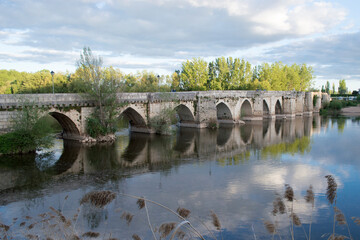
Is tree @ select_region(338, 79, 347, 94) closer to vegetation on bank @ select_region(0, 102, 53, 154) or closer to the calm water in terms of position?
the calm water

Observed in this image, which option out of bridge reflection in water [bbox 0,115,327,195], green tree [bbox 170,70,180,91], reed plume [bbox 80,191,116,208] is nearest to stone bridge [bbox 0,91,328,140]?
bridge reflection in water [bbox 0,115,327,195]

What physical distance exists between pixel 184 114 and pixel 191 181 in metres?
20.6

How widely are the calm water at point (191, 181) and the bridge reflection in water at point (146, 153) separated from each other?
6 centimetres

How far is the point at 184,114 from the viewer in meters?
35.2

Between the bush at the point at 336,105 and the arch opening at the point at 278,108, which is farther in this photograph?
the bush at the point at 336,105

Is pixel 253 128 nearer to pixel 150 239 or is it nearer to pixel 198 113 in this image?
pixel 198 113

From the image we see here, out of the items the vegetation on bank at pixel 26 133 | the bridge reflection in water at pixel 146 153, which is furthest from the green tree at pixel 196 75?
the vegetation on bank at pixel 26 133

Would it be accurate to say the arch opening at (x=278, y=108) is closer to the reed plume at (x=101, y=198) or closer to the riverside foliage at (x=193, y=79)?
the riverside foliage at (x=193, y=79)

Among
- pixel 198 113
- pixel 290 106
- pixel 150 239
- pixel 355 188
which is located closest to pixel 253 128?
pixel 198 113

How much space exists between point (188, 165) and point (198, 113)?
53.4 ft

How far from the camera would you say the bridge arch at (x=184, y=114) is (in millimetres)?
34281

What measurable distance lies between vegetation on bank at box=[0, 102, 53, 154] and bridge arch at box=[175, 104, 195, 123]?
1647 cm

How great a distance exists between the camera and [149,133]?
29.5 metres

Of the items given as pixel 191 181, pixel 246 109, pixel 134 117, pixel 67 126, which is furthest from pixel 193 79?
pixel 191 181
